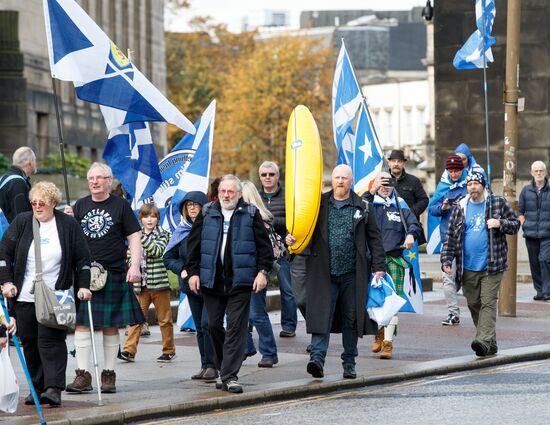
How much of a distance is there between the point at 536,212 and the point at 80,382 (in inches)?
427

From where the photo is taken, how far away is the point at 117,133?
647 inches

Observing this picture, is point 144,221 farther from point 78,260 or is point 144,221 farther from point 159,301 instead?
point 78,260

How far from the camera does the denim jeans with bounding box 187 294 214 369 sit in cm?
1359

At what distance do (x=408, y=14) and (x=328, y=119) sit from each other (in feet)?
215

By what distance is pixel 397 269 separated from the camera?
15.6m

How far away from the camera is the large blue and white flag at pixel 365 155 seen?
16.9 meters

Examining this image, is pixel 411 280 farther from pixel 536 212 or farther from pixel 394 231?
pixel 536 212

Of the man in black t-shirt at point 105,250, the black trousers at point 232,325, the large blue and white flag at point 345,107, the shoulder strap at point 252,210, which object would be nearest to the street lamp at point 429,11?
the large blue and white flag at point 345,107

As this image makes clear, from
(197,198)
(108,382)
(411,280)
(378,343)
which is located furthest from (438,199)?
(108,382)

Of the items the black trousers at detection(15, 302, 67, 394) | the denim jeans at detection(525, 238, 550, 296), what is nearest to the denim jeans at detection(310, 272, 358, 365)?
the black trousers at detection(15, 302, 67, 394)

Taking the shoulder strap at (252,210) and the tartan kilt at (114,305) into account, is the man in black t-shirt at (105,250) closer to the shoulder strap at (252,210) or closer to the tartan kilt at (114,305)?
the tartan kilt at (114,305)

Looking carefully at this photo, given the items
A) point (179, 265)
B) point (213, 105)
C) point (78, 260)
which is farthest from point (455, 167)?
point (78, 260)

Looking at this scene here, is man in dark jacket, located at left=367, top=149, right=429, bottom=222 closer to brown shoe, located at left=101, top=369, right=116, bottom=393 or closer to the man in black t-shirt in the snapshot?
the man in black t-shirt

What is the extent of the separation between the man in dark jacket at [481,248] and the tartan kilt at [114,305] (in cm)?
341
